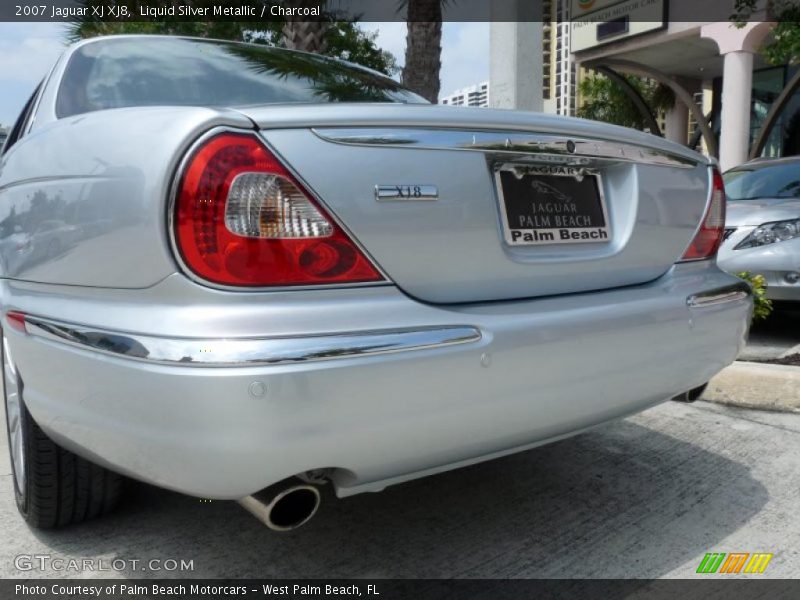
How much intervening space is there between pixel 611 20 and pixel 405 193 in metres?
19.4

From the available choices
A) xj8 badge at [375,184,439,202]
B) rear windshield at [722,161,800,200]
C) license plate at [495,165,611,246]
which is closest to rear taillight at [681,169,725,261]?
license plate at [495,165,611,246]

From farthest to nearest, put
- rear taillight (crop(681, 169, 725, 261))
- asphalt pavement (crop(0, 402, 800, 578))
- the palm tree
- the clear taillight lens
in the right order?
the palm tree
rear taillight (crop(681, 169, 725, 261))
asphalt pavement (crop(0, 402, 800, 578))
the clear taillight lens

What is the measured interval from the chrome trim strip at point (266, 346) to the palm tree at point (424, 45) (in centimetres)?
591

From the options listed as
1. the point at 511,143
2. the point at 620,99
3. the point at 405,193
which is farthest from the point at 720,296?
the point at 620,99

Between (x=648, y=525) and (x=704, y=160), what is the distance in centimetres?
116

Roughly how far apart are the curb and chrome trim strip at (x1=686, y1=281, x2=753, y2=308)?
1171mm

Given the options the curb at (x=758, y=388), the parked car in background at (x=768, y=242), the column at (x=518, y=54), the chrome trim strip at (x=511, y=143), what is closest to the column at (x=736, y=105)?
the column at (x=518, y=54)

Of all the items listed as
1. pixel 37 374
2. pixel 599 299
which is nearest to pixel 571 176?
pixel 599 299

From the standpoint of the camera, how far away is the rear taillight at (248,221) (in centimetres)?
151

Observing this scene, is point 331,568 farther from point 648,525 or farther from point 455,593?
point 648,525

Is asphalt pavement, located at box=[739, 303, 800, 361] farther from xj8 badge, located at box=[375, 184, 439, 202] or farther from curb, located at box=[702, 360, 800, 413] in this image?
xj8 badge, located at box=[375, 184, 439, 202]

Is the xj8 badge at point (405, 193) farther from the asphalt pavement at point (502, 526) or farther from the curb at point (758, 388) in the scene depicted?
the curb at point (758, 388)

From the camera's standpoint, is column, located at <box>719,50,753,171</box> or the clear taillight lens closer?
the clear taillight lens

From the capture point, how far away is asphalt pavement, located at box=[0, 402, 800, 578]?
207cm
